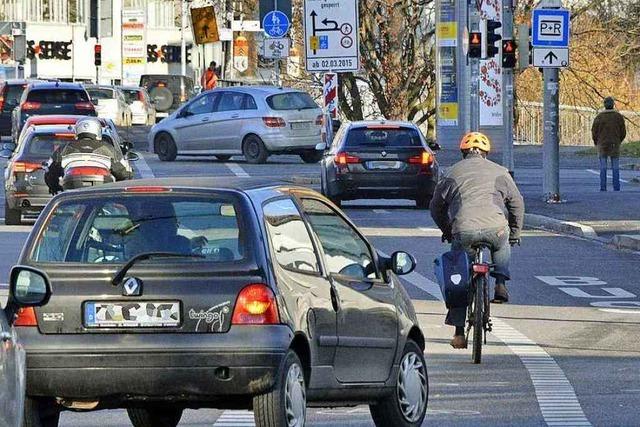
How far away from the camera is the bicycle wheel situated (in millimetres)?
14031

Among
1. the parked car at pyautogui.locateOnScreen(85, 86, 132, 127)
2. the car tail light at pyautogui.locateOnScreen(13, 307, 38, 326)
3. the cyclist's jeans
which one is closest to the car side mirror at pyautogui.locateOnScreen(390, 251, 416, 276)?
the car tail light at pyautogui.locateOnScreen(13, 307, 38, 326)

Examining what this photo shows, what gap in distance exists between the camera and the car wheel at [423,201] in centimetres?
3190

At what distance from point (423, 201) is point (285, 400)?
23148 mm

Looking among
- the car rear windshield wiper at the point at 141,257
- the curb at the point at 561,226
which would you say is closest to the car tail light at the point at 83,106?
the curb at the point at 561,226

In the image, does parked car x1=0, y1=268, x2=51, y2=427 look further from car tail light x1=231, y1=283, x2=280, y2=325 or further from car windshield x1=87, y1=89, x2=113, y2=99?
car windshield x1=87, y1=89, x2=113, y2=99

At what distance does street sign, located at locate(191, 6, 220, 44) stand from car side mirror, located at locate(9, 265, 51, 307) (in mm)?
53463

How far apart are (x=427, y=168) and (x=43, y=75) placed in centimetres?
7668

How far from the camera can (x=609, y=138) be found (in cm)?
3631

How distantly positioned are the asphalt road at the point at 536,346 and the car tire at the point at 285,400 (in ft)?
5.84

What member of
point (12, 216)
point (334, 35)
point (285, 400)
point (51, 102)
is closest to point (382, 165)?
point (12, 216)

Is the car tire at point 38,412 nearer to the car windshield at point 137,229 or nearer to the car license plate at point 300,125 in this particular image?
the car windshield at point 137,229

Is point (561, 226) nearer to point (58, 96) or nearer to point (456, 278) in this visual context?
point (456, 278)

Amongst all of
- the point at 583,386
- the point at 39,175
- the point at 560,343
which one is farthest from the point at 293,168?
the point at 583,386

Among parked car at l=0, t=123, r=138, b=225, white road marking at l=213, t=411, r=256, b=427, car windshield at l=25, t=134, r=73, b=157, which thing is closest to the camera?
white road marking at l=213, t=411, r=256, b=427
